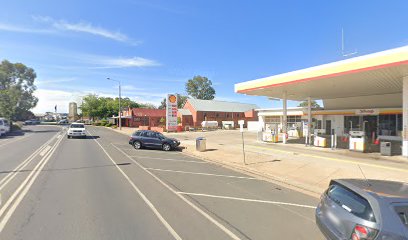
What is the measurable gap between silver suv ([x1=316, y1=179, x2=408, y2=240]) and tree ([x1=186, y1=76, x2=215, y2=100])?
9949 cm

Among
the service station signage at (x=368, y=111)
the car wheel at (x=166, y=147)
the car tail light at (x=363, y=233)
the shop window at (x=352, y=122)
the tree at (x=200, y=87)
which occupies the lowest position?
the car wheel at (x=166, y=147)

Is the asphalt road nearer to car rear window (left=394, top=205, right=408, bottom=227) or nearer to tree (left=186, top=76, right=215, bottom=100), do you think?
car rear window (left=394, top=205, right=408, bottom=227)

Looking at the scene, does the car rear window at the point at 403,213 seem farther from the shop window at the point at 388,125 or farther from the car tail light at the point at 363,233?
the shop window at the point at 388,125

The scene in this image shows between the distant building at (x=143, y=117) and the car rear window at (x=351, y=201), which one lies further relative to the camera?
the distant building at (x=143, y=117)

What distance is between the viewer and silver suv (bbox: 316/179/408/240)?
3.69 metres

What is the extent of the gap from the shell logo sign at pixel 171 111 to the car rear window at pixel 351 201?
37768 mm

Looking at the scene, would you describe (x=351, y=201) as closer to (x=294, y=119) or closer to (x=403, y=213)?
(x=403, y=213)

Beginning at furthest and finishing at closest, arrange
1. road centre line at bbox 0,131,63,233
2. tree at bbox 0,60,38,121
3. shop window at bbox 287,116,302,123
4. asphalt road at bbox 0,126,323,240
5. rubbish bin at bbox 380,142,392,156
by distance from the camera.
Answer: tree at bbox 0,60,38,121 → shop window at bbox 287,116,302,123 → rubbish bin at bbox 380,142,392,156 → road centre line at bbox 0,131,63,233 → asphalt road at bbox 0,126,323,240

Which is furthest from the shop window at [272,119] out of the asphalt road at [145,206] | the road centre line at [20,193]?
the road centre line at [20,193]

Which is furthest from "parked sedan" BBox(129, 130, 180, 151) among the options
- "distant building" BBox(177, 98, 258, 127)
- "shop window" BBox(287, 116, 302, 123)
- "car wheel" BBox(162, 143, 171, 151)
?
"distant building" BBox(177, 98, 258, 127)

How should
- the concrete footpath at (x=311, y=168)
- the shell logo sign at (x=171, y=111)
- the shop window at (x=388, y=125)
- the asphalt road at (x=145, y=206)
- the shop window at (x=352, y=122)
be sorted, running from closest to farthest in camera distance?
the asphalt road at (x=145, y=206), the concrete footpath at (x=311, y=168), the shop window at (x=388, y=125), the shop window at (x=352, y=122), the shell logo sign at (x=171, y=111)

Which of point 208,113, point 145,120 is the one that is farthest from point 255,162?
point 145,120

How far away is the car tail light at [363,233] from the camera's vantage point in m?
3.72

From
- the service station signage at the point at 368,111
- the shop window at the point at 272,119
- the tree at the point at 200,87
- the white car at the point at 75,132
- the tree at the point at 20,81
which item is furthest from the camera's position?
the tree at the point at 200,87
